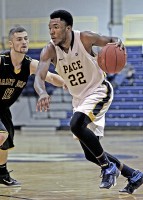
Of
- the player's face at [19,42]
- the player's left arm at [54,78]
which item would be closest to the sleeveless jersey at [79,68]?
the player's left arm at [54,78]

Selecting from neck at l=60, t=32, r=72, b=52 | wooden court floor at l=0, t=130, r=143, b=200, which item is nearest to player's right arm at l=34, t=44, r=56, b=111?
neck at l=60, t=32, r=72, b=52

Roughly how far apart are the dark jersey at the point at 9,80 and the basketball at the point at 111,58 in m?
1.19

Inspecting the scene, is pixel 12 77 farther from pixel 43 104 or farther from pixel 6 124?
pixel 43 104

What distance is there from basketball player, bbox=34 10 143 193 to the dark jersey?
713mm

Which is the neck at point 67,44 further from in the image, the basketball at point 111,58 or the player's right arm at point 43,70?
the basketball at point 111,58

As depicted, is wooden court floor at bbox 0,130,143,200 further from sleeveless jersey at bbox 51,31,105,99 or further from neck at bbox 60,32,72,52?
neck at bbox 60,32,72,52

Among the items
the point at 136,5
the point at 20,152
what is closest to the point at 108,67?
the point at 20,152

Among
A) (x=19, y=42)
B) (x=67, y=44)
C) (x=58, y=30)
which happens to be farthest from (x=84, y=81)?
(x=19, y=42)

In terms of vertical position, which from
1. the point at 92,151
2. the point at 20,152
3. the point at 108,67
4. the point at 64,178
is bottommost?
the point at 20,152

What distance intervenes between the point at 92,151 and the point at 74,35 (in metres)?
1.17

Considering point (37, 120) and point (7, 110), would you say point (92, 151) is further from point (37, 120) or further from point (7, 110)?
point (37, 120)

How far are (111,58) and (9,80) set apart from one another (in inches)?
54.2

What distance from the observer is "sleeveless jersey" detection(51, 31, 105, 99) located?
564cm

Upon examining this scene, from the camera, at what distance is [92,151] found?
547 centimetres
